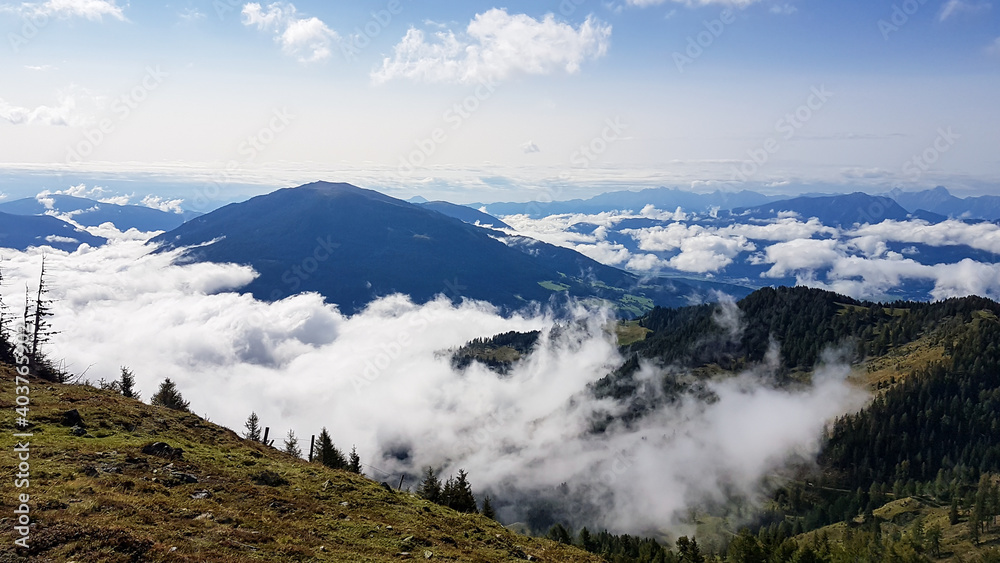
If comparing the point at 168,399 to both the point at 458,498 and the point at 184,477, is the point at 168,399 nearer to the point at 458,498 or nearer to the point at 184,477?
the point at 458,498

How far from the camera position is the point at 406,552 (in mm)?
31672

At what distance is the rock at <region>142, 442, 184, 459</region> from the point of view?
134ft

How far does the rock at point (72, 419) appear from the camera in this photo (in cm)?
4447

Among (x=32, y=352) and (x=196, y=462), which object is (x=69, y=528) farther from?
(x=32, y=352)

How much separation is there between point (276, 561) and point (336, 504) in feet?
51.9

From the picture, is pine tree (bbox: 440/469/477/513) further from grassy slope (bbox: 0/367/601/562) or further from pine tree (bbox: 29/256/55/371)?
pine tree (bbox: 29/256/55/371)

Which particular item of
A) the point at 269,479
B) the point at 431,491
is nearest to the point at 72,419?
the point at 269,479

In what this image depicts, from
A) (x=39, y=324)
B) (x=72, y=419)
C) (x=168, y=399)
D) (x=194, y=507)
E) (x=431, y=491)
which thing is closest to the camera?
(x=194, y=507)

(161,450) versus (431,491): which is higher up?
(161,450)

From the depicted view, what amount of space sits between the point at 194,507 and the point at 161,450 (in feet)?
46.8

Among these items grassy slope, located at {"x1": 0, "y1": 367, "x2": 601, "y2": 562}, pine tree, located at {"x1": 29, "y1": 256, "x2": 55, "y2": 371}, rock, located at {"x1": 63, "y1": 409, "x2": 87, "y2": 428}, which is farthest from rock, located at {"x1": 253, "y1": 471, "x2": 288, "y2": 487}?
pine tree, located at {"x1": 29, "y1": 256, "x2": 55, "y2": 371}

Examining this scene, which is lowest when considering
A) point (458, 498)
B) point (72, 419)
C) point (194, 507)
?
point (458, 498)

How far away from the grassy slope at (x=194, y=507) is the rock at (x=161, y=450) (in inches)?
24.7

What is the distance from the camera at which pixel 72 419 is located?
147ft
